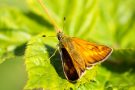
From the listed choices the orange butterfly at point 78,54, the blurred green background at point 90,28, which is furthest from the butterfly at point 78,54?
the blurred green background at point 90,28

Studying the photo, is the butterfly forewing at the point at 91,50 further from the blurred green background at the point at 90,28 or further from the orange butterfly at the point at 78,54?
the blurred green background at the point at 90,28

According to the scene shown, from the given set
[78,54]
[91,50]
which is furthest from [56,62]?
[91,50]

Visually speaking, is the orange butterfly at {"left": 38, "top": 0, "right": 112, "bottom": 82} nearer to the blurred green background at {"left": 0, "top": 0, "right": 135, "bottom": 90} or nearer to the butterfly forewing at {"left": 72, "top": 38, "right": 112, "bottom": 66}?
the butterfly forewing at {"left": 72, "top": 38, "right": 112, "bottom": 66}

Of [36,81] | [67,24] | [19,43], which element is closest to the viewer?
[36,81]

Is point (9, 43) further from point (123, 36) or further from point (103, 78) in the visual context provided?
point (123, 36)

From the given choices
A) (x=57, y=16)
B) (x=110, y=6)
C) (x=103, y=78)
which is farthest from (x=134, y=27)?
(x=103, y=78)

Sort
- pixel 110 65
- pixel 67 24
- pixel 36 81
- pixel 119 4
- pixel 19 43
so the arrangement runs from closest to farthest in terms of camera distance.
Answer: pixel 36 81 < pixel 110 65 < pixel 19 43 < pixel 67 24 < pixel 119 4

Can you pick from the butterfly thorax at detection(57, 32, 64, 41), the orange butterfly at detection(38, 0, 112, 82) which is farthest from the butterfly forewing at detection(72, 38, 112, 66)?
the butterfly thorax at detection(57, 32, 64, 41)
